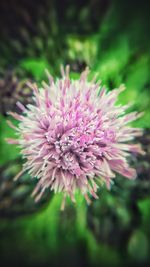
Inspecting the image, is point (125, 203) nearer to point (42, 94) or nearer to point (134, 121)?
point (134, 121)

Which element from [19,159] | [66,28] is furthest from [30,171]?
[66,28]

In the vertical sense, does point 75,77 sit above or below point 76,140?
above

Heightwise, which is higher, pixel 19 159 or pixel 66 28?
pixel 66 28

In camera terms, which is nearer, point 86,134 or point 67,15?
point 86,134
